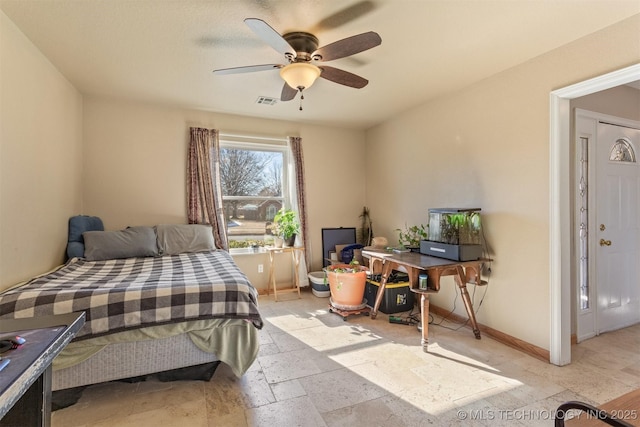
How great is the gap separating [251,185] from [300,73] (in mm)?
2402

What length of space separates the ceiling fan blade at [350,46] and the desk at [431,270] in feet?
5.55

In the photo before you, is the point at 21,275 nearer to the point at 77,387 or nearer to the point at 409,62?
the point at 77,387

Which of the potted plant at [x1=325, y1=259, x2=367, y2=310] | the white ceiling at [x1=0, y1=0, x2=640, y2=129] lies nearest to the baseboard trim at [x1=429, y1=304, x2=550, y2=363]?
the potted plant at [x1=325, y1=259, x2=367, y2=310]

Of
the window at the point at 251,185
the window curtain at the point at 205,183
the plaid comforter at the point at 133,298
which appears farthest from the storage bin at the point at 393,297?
the window curtain at the point at 205,183

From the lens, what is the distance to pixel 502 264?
279 cm

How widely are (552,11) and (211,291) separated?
2791 millimetres

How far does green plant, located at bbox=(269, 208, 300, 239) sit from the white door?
3239 mm

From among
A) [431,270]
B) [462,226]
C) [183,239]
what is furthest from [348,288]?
[183,239]

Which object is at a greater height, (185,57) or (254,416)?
(185,57)

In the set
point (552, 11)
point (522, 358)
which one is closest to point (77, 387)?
point (522, 358)

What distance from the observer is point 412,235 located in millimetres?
3840

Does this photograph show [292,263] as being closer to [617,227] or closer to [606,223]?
[606,223]

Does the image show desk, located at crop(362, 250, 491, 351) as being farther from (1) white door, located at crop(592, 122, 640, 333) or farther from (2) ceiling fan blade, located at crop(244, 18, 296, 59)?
(2) ceiling fan blade, located at crop(244, 18, 296, 59)

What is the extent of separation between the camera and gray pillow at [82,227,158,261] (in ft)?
9.66
